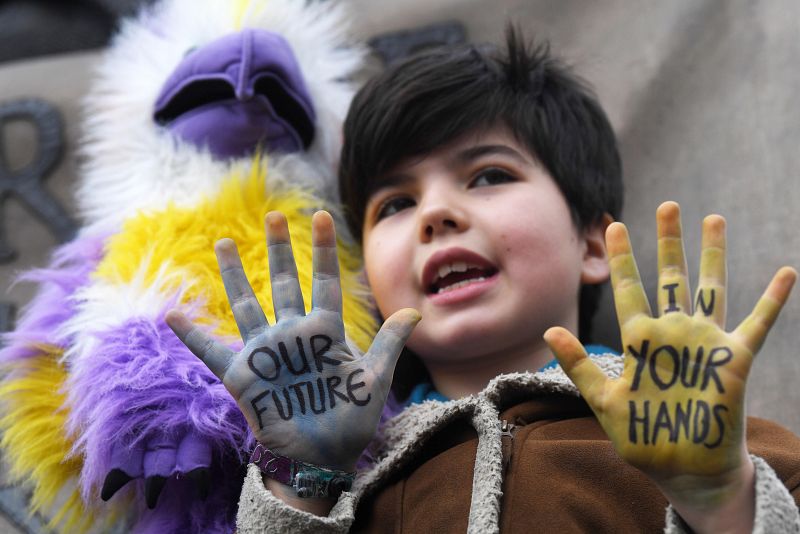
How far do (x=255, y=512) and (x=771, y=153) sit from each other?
115 centimetres

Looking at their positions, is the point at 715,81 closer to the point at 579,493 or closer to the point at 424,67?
the point at 424,67

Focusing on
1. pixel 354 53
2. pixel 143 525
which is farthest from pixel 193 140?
pixel 143 525

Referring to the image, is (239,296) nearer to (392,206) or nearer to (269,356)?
(269,356)

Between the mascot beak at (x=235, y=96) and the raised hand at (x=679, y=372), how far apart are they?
2.38 feet

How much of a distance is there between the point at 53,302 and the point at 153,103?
1.27 ft

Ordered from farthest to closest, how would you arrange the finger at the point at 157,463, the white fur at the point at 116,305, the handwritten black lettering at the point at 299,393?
the white fur at the point at 116,305 < the finger at the point at 157,463 < the handwritten black lettering at the point at 299,393

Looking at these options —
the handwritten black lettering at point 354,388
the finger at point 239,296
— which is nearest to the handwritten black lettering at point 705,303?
the handwritten black lettering at point 354,388

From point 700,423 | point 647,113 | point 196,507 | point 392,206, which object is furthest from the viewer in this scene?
point 647,113

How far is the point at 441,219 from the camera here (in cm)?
126

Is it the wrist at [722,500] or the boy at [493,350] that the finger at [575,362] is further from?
the wrist at [722,500]

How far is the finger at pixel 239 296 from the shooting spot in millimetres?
1009

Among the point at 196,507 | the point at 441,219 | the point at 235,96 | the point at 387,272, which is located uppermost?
the point at 235,96

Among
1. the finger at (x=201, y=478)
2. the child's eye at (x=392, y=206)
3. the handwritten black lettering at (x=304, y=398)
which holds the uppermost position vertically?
the child's eye at (x=392, y=206)

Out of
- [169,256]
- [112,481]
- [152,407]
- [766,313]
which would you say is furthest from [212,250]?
[766,313]
